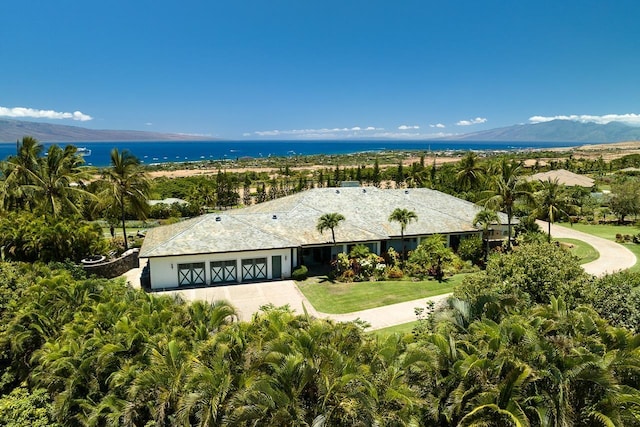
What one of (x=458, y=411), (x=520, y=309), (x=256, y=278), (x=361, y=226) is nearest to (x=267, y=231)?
(x=256, y=278)

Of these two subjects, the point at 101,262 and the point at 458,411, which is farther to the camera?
the point at 101,262

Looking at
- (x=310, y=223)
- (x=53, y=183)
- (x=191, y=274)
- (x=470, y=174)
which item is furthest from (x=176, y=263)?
(x=470, y=174)

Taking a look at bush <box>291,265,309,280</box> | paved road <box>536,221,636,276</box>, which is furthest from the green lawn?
bush <box>291,265,309,280</box>

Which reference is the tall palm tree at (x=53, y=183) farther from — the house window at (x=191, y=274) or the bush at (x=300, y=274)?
the bush at (x=300, y=274)

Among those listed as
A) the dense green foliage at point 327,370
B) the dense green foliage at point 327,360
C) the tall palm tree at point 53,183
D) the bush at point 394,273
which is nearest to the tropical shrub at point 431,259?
the bush at point 394,273

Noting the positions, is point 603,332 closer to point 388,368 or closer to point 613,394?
point 613,394

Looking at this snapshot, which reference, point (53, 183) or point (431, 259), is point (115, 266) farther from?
point (431, 259)

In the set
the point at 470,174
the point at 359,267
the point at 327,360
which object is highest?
the point at 470,174
